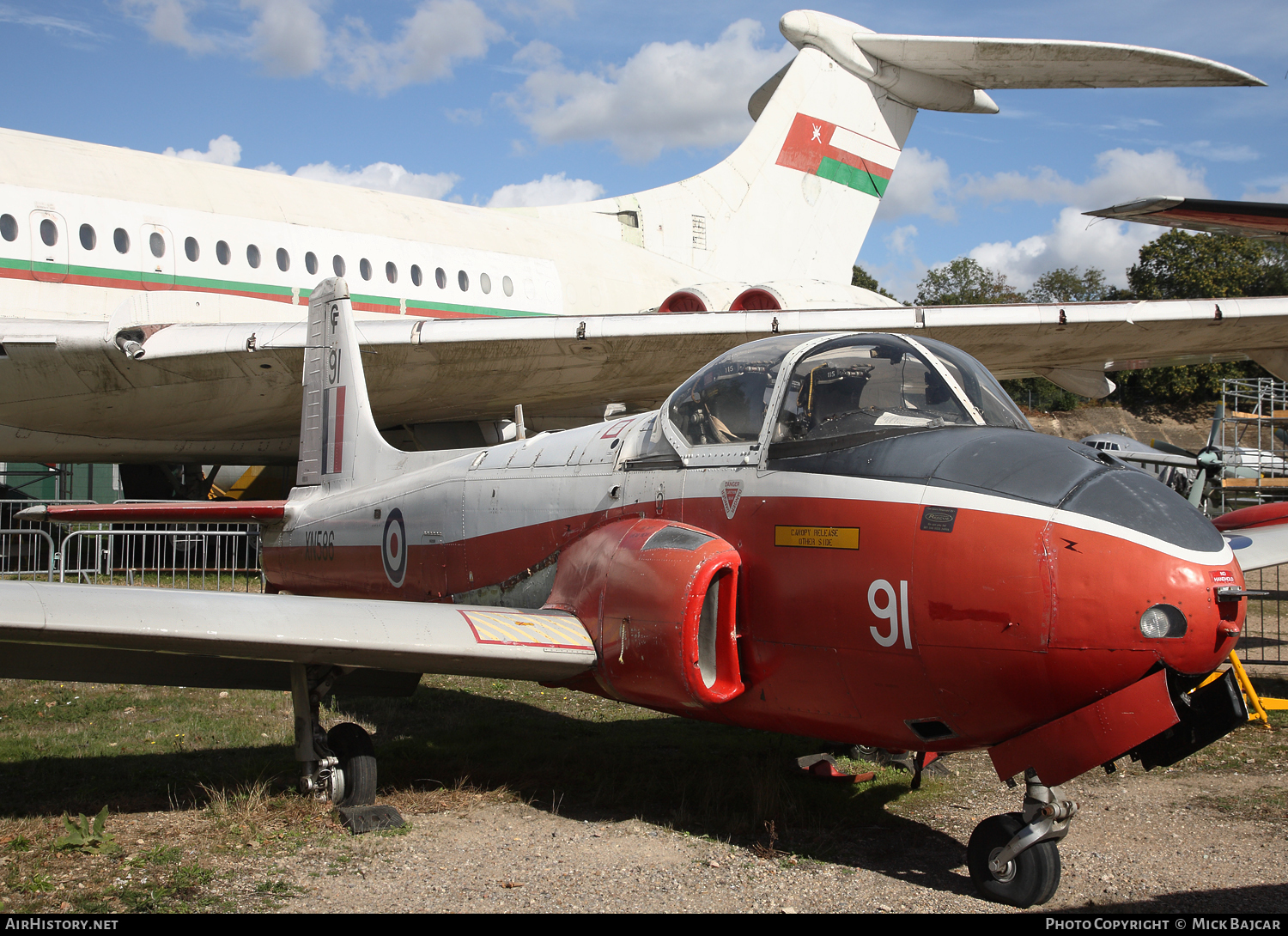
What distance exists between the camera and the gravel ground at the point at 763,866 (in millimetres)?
3750

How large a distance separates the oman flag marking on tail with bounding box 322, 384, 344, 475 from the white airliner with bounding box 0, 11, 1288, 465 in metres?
3.39

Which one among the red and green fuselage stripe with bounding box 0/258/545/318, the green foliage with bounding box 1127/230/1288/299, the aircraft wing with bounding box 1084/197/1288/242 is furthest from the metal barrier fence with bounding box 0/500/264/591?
the green foliage with bounding box 1127/230/1288/299

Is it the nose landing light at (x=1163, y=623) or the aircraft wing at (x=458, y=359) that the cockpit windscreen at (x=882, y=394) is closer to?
the nose landing light at (x=1163, y=623)

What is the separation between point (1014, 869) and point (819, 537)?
1.51 metres

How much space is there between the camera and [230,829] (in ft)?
15.4

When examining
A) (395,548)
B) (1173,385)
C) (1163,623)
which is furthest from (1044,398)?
(1163,623)

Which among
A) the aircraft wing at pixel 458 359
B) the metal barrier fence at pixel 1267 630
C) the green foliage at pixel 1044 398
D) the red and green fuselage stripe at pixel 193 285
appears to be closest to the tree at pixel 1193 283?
the green foliage at pixel 1044 398

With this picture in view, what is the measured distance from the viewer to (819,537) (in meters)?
4.05

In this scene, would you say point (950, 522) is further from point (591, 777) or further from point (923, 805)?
point (591, 777)

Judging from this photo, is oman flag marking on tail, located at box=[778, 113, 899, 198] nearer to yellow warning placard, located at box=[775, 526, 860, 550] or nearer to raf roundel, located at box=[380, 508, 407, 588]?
raf roundel, located at box=[380, 508, 407, 588]

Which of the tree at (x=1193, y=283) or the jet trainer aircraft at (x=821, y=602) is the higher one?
the tree at (x=1193, y=283)

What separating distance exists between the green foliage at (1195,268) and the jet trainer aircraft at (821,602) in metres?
49.8

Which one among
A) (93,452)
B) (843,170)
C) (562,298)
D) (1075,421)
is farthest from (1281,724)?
(1075,421)

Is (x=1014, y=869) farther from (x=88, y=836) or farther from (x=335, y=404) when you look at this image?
(x=335, y=404)
